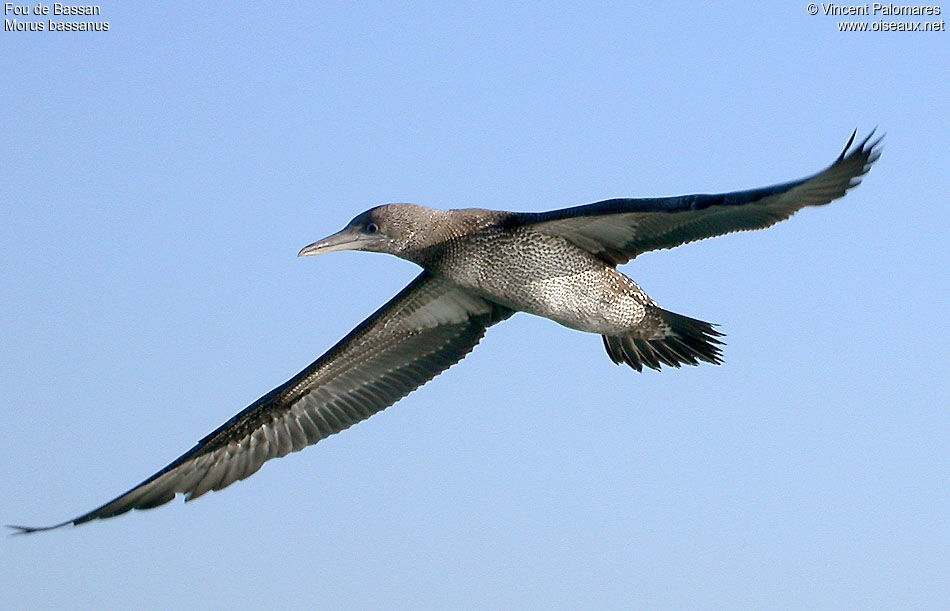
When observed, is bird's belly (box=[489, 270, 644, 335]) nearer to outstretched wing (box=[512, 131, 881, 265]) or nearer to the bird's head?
outstretched wing (box=[512, 131, 881, 265])

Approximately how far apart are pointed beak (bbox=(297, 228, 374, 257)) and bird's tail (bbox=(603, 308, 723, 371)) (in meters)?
2.05

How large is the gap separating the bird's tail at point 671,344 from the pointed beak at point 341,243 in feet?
6.73

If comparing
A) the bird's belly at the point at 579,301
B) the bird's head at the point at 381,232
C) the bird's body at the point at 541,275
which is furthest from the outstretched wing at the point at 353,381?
the bird's belly at the point at 579,301

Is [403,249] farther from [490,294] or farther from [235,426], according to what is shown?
[235,426]

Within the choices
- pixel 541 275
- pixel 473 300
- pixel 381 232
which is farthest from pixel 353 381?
pixel 541 275

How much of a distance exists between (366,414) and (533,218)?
8.10 ft

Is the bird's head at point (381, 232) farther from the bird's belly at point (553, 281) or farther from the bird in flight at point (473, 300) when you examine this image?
the bird's belly at point (553, 281)

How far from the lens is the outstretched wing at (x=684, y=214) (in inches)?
362

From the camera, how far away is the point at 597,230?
10406 millimetres

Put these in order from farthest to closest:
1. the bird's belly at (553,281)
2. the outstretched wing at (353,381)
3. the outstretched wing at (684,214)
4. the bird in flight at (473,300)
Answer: the outstretched wing at (353,381) → the bird's belly at (553,281) → the bird in flight at (473,300) → the outstretched wing at (684,214)

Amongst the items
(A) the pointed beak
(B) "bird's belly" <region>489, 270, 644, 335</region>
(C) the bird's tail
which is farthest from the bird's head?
(C) the bird's tail

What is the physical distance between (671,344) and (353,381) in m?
2.72

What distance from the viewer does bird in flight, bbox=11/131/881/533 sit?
9.84m

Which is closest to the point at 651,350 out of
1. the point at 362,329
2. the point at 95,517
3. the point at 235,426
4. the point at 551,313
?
the point at 551,313
